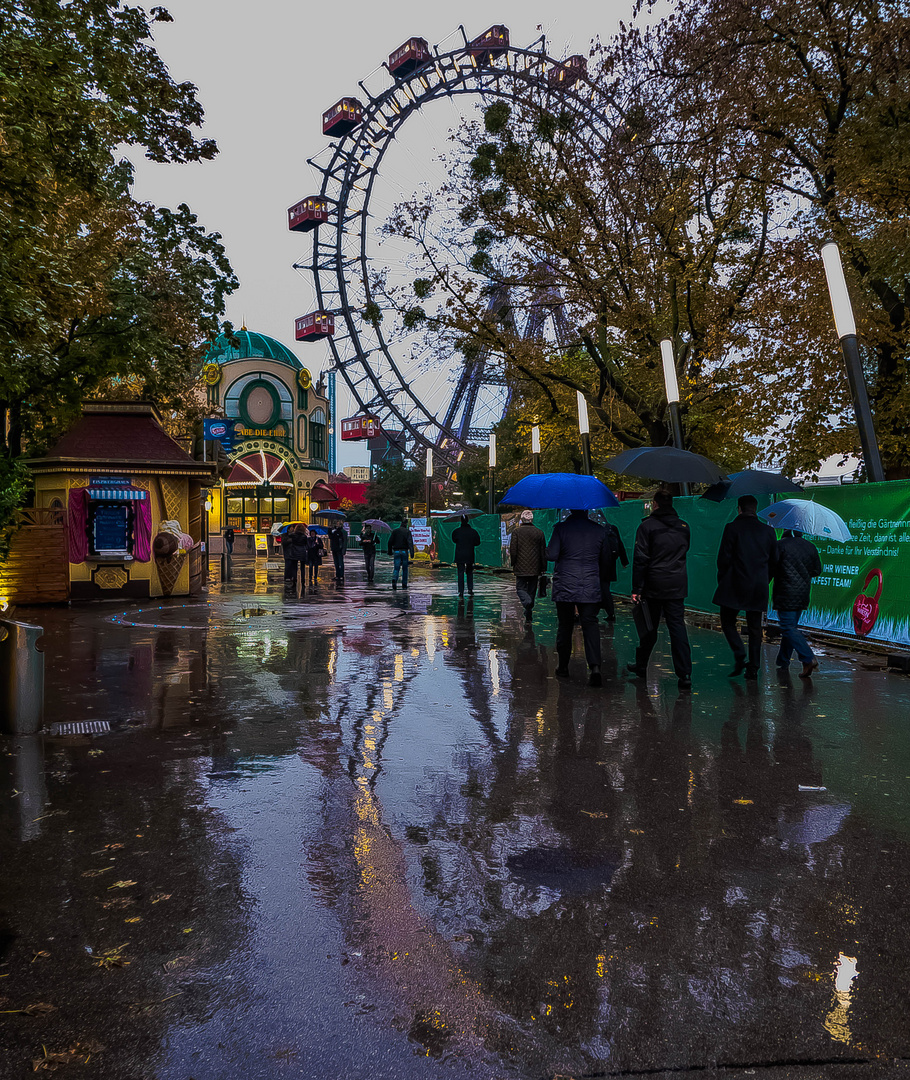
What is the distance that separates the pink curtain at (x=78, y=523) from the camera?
19078 millimetres

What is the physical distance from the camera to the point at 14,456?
19.2m

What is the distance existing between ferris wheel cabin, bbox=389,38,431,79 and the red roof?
2850 cm

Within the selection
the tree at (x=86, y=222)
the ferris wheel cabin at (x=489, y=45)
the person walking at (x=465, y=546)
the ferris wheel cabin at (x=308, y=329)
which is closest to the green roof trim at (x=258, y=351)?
the ferris wheel cabin at (x=308, y=329)

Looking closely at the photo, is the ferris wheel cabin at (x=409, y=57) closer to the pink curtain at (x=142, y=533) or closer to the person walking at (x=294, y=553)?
the person walking at (x=294, y=553)

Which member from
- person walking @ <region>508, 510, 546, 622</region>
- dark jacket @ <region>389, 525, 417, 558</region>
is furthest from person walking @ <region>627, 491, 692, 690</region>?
dark jacket @ <region>389, 525, 417, 558</region>

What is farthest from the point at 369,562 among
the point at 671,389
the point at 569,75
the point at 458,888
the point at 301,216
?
the point at 301,216

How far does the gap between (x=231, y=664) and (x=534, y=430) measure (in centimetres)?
1359

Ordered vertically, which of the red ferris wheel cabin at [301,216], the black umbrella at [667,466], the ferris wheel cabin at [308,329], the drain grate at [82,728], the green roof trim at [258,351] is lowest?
the drain grate at [82,728]

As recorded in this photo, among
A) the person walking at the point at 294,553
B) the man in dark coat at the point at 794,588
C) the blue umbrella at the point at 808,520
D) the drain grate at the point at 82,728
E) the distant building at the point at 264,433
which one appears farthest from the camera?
the distant building at the point at 264,433

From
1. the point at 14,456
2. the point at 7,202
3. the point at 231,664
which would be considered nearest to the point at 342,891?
the point at 231,664

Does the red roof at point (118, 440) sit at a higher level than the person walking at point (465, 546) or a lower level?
higher

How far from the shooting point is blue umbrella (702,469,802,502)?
10.5 meters

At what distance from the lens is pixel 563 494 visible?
9461 mm

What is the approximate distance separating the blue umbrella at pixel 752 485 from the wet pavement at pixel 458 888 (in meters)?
2.93
